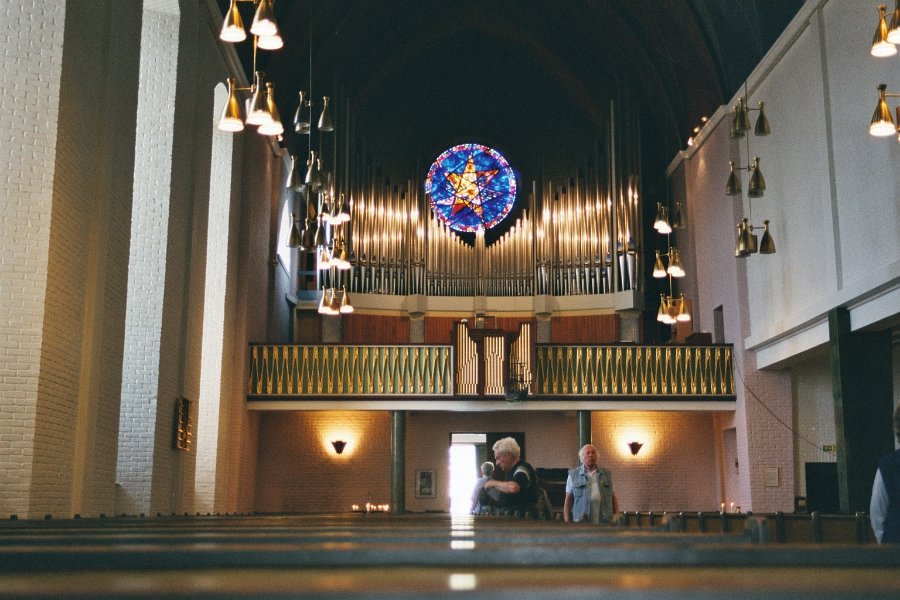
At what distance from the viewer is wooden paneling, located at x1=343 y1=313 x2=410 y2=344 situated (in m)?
23.0

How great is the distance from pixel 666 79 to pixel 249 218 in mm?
9808

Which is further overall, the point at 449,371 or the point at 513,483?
the point at 449,371

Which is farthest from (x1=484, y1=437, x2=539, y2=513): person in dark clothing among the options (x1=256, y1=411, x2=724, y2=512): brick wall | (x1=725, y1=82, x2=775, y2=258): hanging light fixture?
(x1=256, y1=411, x2=724, y2=512): brick wall

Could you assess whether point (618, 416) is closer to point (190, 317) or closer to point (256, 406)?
point (256, 406)

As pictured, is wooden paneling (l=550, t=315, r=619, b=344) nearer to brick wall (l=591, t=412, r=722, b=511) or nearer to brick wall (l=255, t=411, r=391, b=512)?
brick wall (l=591, t=412, r=722, b=511)

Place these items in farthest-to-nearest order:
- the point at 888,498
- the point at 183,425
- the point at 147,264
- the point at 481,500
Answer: the point at 183,425, the point at 147,264, the point at 481,500, the point at 888,498

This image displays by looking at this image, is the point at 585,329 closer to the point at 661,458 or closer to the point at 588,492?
the point at 661,458

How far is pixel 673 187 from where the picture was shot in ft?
75.7

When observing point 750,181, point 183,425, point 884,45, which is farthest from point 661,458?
point 884,45

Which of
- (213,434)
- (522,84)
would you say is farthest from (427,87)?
(213,434)

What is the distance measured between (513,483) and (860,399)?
7.09m

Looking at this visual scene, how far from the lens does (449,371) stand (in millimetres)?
19500

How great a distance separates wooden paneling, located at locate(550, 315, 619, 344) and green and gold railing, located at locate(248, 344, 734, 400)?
3.20 metres

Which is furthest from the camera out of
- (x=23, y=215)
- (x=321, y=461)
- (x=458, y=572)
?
(x=321, y=461)
